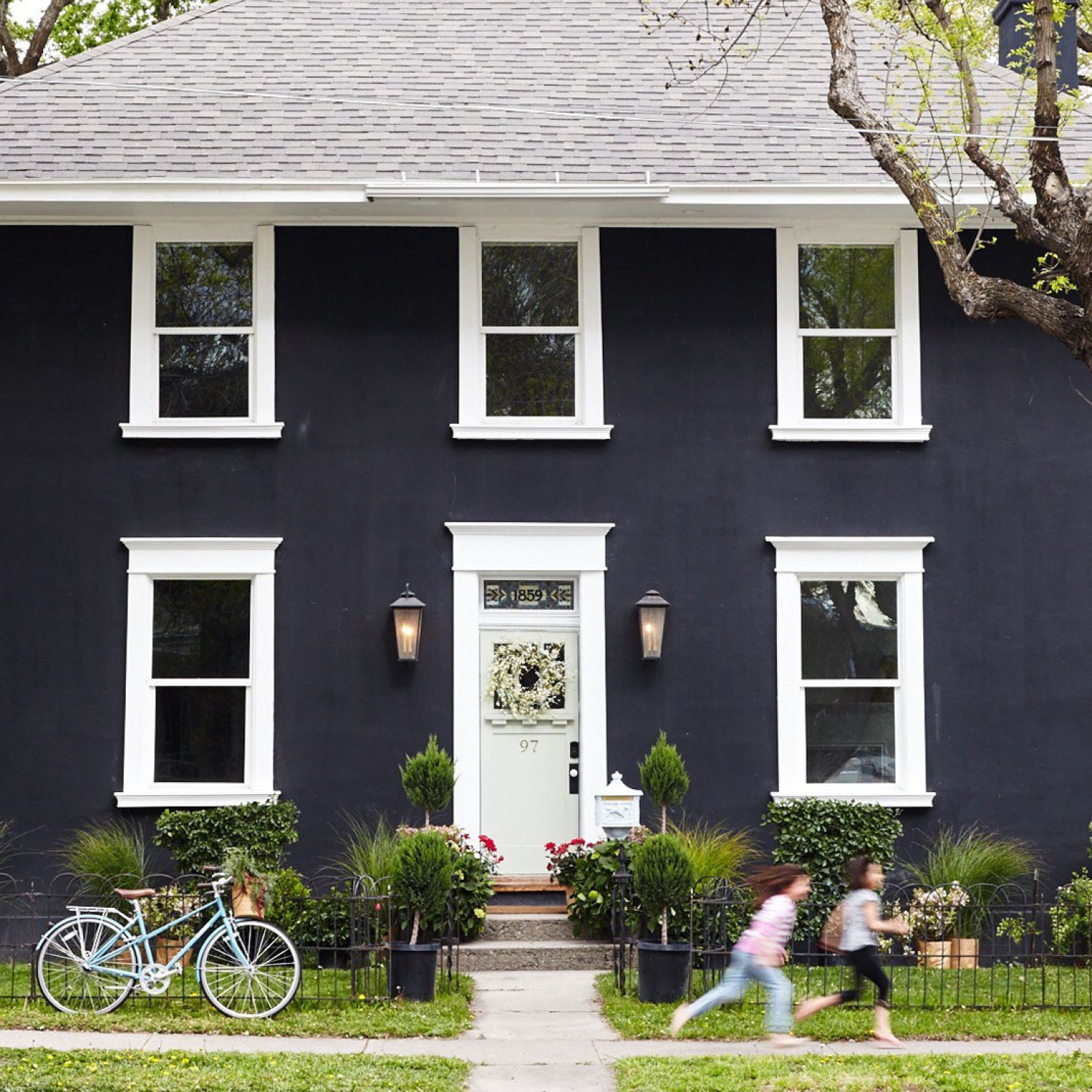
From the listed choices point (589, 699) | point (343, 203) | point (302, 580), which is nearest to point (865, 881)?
point (589, 699)

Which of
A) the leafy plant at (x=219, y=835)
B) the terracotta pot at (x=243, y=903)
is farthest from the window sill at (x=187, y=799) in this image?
the terracotta pot at (x=243, y=903)

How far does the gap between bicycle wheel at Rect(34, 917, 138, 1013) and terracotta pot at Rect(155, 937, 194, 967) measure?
4.55ft

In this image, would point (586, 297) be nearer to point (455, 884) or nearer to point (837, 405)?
point (837, 405)

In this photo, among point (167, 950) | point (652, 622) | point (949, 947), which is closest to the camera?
point (167, 950)

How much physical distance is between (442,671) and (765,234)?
495 cm

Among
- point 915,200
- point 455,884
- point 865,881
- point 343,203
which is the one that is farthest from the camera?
point 343,203

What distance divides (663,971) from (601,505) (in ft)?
14.7

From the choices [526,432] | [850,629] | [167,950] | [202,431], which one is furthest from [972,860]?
[202,431]

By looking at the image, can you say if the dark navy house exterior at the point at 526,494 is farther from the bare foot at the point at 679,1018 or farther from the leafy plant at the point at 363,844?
the bare foot at the point at 679,1018

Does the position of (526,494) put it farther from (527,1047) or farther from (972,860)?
(527,1047)

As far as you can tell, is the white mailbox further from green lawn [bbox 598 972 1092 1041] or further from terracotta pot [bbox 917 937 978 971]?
terracotta pot [bbox 917 937 978 971]

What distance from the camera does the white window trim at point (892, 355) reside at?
1366 cm

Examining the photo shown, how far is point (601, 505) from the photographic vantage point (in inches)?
537

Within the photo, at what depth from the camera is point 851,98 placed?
10312mm
